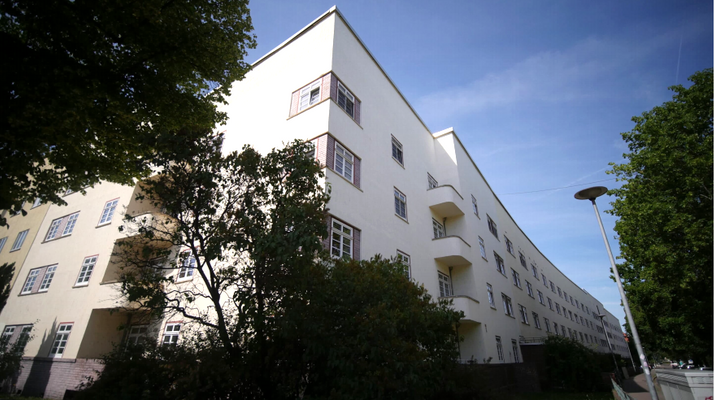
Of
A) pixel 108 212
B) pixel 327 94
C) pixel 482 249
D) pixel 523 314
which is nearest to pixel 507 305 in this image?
pixel 482 249

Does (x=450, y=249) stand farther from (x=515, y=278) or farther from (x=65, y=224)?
(x=65, y=224)

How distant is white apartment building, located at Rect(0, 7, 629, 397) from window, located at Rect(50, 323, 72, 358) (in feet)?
0.19

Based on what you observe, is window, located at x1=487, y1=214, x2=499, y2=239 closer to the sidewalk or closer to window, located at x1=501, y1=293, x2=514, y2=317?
window, located at x1=501, y1=293, x2=514, y2=317

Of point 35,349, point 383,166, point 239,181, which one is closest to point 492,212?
point 383,166

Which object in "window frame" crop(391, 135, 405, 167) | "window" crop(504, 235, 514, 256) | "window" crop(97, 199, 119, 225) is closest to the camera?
"window" crop(97, 199, 119, 225)

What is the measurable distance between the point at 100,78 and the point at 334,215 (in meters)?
7.37

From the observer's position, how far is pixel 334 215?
474 inches

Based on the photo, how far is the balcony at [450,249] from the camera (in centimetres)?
1802

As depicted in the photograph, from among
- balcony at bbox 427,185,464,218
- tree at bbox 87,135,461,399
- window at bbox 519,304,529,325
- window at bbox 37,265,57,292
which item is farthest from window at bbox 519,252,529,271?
window at bbox 37,265,57,292

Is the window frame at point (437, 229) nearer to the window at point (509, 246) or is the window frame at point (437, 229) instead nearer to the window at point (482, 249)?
the window at point (482, 249)

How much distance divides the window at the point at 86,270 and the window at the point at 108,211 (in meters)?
2.01

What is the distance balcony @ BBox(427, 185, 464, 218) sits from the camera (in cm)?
1972

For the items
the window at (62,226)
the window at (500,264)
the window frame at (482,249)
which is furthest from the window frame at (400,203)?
the window at (62,226)

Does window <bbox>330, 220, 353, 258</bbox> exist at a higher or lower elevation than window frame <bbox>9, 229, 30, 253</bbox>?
lower
